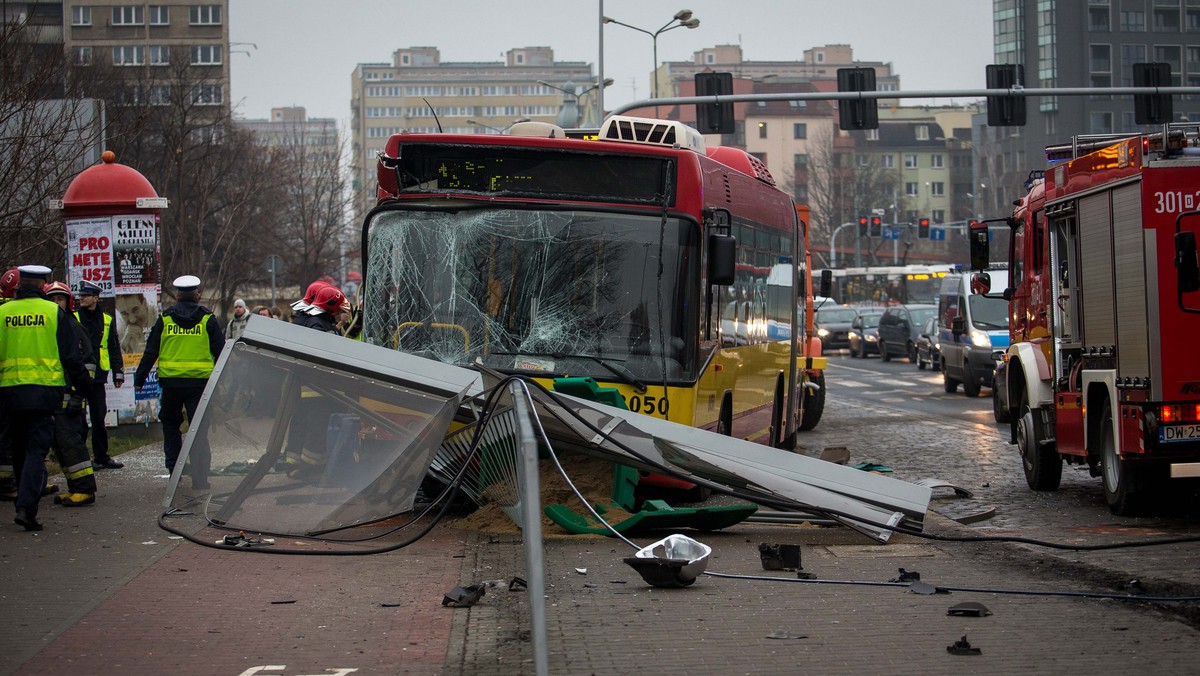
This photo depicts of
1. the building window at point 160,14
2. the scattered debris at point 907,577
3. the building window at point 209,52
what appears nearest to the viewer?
the scattered debris at point 907,577

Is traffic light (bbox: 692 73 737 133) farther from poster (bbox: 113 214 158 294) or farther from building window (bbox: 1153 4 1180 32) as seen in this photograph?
building window (bbox: 1153 4 1180 32)

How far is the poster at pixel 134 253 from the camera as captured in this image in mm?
18617

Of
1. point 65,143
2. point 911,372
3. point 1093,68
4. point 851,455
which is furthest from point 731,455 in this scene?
point 1093,68

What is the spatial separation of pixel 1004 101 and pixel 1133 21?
66.2 metres

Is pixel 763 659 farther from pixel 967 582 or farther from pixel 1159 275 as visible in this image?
pixel 1159 275

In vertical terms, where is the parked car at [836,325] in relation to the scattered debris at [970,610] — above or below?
above

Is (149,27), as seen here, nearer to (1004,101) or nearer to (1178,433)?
(1004,101)

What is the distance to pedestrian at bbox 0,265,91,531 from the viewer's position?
10508 millimetres

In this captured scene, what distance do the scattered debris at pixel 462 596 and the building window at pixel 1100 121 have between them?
90.9 meters

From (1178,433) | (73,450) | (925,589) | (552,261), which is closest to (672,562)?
(925,589)

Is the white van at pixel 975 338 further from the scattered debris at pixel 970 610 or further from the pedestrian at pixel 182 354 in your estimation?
the scattered debris at pixel 970 610

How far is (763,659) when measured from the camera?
21.7 ft

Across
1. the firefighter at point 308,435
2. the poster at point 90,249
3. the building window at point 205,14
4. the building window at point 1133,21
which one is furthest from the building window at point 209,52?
the firefighter at point 308,435

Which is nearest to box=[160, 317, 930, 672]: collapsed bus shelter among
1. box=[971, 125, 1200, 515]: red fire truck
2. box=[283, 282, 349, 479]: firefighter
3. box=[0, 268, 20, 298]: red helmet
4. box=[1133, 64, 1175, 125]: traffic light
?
box=[283, 282, 349, 479]: firefighter
